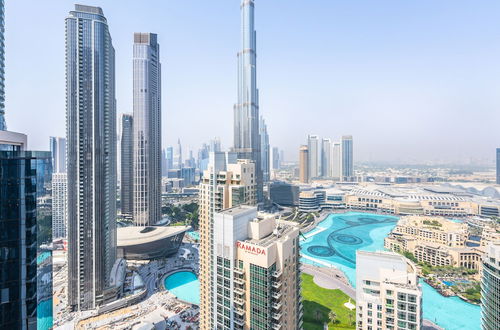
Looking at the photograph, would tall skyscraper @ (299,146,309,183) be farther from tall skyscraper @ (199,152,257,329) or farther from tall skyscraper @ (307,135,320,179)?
tall skyscraper @ (199,152,257,329)

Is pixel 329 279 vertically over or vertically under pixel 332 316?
under

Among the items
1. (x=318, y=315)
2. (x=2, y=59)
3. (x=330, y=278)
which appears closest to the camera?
(x=2, y=59)

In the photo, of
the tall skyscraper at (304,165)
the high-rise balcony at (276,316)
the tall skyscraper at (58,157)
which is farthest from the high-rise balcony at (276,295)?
the tall skyscraper at (304,165)

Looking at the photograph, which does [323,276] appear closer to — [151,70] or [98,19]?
[98,19]

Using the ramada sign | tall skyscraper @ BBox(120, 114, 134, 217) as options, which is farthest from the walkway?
tall skyscraper @ BBox(120, 114, 134, 217)

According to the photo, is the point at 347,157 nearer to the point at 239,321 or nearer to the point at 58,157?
the point at 239,321

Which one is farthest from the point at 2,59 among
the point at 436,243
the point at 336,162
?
the point at 336,162
